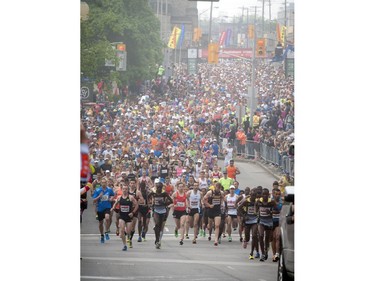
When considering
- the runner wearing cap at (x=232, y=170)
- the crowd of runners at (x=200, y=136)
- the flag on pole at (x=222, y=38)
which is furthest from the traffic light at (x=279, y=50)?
the runner wearing cap at (x=232, y=170)

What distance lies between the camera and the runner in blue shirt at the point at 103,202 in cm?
2112

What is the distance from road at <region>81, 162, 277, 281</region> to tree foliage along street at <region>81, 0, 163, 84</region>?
72.9 inches

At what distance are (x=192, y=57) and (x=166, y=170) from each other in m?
1.89

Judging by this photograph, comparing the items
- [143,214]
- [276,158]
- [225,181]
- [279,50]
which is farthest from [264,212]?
[279,50]

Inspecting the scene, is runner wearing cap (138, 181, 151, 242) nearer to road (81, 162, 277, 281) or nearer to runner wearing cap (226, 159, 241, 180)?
road (81, 162, 277, 281)

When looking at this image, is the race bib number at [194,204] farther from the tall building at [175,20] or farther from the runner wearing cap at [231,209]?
the tall building at [175,20]

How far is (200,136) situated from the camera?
19.9m

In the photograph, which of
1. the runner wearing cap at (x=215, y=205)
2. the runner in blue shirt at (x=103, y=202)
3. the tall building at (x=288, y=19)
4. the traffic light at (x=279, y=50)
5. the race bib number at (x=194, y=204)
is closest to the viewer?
the tall building at (x=288, y=19)

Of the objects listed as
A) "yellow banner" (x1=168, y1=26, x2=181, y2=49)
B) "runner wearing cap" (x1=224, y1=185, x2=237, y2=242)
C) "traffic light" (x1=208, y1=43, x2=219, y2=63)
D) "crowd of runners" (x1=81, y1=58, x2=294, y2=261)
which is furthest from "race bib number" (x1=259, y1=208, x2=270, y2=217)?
"yellow banner" (x1=168, y1=26, x2=181, y2=49)

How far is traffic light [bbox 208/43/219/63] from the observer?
19359mm

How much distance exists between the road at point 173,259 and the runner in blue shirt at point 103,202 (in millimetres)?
205

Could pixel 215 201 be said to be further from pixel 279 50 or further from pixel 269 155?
pixel 279 50
